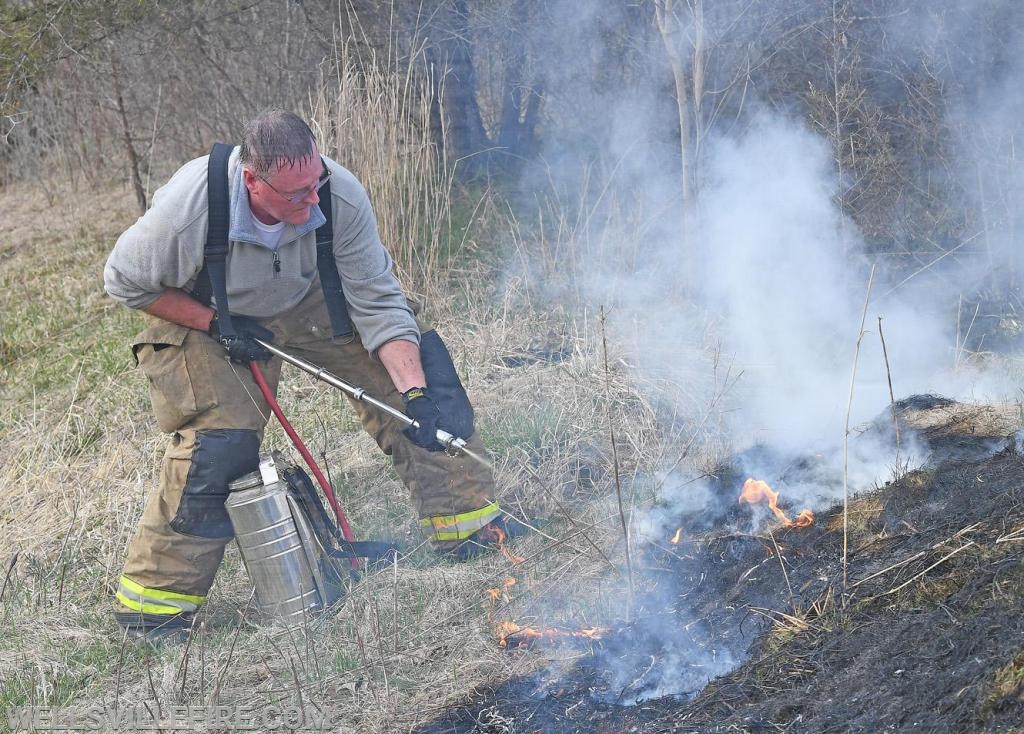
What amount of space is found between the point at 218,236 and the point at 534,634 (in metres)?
1.89

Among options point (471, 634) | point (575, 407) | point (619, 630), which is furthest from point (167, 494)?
point (575, 407)

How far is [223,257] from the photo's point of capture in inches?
147

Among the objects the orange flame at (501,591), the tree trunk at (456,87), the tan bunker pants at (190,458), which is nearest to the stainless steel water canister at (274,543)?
the tan bunker pants at (190,458)

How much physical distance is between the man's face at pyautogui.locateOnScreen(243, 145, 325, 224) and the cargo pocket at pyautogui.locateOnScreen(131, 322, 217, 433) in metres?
0.61

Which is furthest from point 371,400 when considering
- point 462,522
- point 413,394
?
point 462,522

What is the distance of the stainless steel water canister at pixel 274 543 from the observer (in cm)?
374

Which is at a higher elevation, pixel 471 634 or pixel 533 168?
pixel 533 168

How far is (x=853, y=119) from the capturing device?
249 inches

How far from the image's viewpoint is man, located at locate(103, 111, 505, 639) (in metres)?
3.64

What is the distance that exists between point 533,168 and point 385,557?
458 cm

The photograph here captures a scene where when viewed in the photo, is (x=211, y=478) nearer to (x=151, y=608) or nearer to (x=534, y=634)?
(x=151, y=608)

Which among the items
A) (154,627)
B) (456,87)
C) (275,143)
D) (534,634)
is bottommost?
(534,634)

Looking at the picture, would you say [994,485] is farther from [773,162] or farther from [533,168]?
[533,168]

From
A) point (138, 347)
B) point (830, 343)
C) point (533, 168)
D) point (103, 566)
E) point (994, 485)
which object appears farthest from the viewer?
point (533, 168)
